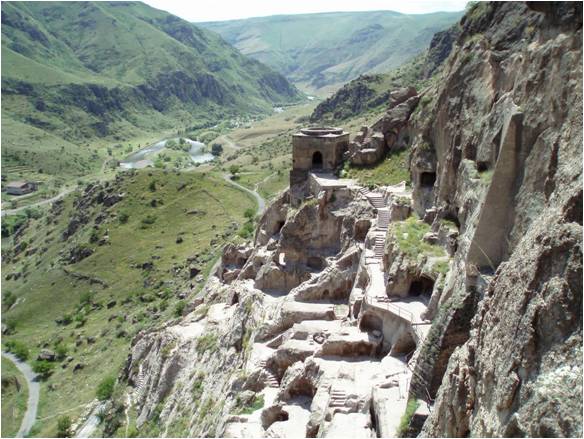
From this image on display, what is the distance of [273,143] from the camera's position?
200 m

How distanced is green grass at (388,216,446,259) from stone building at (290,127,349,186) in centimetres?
1577

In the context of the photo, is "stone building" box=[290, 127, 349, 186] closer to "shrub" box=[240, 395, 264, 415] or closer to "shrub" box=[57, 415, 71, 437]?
"shrub" box=[240, 395, 264, 415]

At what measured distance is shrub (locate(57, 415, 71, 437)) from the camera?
63.1 metres

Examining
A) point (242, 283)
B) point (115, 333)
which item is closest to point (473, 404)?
point (242, 283)

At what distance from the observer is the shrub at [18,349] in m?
92.4

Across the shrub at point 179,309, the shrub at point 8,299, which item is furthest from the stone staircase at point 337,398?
the shrub at point 8,299

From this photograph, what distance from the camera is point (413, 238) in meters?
36.2

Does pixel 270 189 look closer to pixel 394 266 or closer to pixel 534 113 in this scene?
pixel 394 266

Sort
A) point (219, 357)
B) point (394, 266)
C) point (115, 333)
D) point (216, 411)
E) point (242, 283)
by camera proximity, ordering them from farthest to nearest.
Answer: point (115, 333), point (242, 283), point (219, 357), point (216, 411), point (394, 266)

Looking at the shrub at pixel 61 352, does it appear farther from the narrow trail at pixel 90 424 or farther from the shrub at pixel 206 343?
the shrub at pixel 206 343

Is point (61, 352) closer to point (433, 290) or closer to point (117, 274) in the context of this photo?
point (117, 274)

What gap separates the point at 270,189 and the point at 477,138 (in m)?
101

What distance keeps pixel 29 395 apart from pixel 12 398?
8.63 ft

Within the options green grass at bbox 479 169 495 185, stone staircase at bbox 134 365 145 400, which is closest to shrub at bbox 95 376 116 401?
stone staircase at bbox 134 365 145 400
